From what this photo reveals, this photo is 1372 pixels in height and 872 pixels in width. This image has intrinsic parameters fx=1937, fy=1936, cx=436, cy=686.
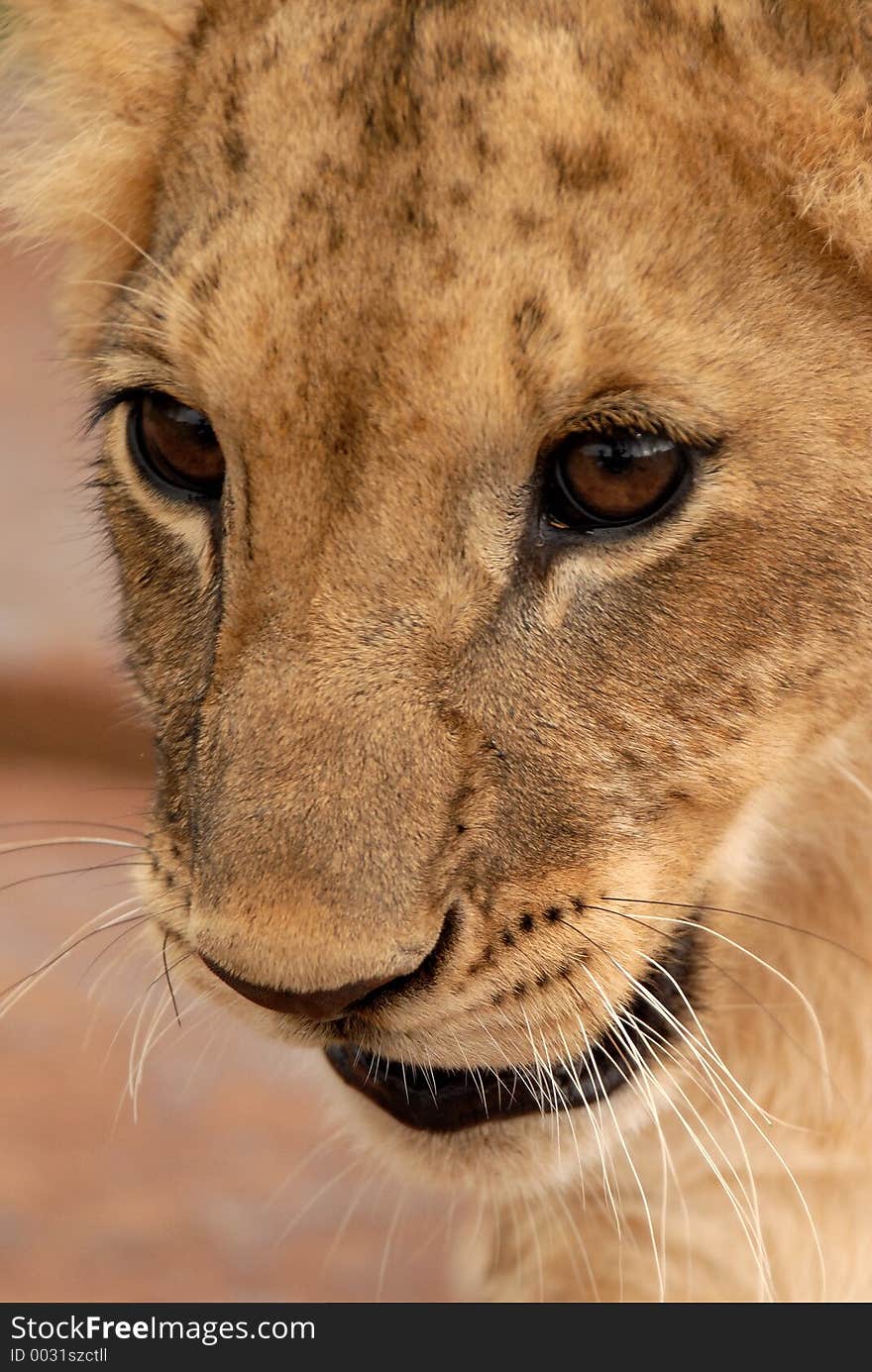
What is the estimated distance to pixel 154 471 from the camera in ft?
4.46

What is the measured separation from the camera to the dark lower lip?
4.12 ft

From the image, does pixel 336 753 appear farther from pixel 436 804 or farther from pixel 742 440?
pixel 742 440

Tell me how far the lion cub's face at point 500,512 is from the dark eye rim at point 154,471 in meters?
0.08

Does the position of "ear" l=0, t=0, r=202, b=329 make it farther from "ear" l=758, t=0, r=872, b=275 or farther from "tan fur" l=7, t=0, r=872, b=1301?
"ear" l=758, t=0, r=872, b=275

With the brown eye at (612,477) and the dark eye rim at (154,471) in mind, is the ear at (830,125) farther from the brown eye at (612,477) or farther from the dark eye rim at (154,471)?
the dark eye rim at (154,471)

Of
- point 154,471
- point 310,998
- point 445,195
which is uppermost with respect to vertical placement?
point 445,195

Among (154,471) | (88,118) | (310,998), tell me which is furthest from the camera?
(88,118)

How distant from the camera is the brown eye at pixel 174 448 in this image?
4.22 feet

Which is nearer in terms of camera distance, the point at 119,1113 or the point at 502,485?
the point at 502,485

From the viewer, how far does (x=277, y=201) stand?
1190mm

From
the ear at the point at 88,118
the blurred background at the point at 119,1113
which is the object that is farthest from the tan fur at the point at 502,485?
the blurred background at the point at 119,1113

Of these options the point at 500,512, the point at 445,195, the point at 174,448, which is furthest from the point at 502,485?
the point at 174,448

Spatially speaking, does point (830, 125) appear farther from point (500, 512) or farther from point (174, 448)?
point (174, 448)

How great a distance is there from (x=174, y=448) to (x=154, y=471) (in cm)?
6
